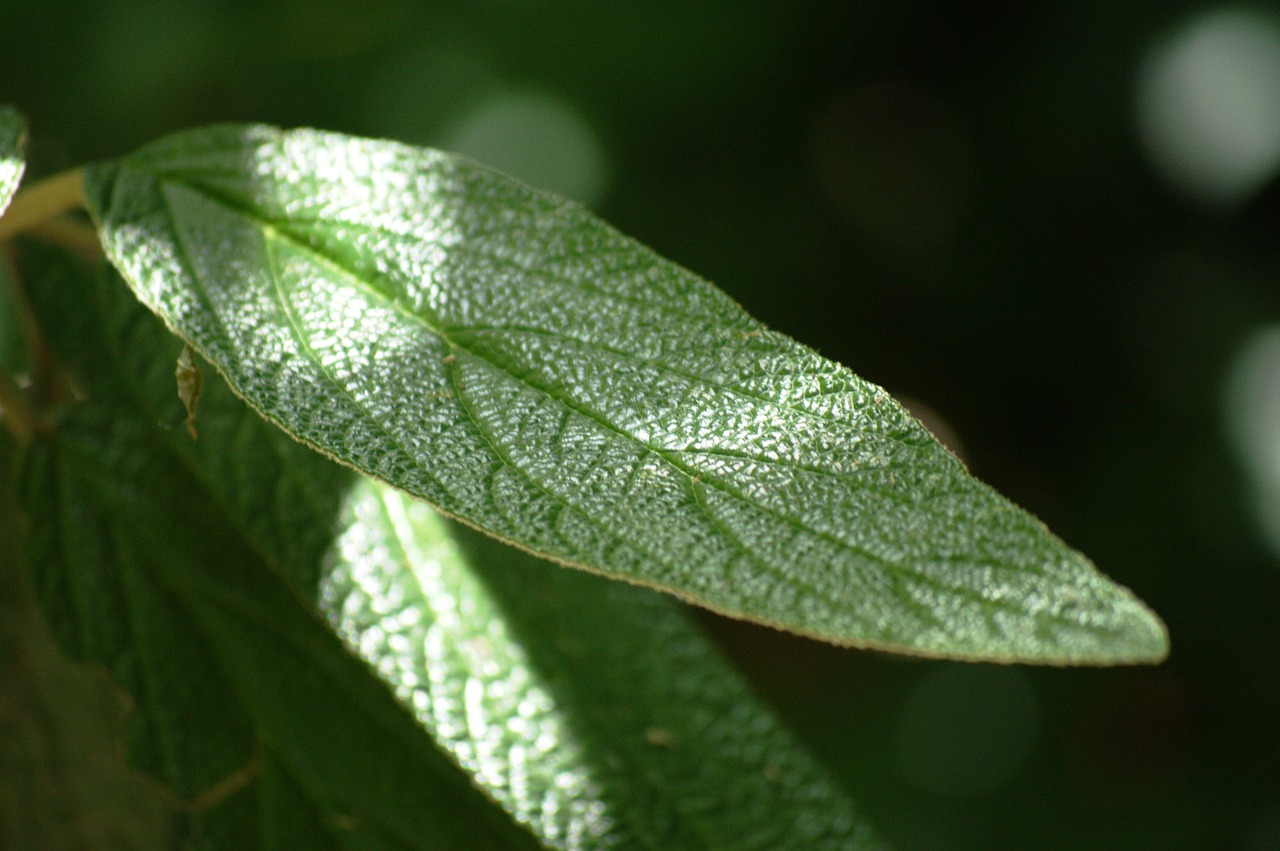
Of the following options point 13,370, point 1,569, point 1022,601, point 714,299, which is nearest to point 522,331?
point 714,299

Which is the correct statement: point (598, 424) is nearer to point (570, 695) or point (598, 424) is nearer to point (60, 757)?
point (570, 695)

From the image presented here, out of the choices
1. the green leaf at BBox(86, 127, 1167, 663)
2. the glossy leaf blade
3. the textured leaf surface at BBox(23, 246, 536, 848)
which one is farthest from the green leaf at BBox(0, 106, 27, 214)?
the glossy leaf blade

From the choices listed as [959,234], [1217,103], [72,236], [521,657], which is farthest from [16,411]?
[1217,103]

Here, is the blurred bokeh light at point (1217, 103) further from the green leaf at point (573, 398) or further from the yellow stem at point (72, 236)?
the yellow stem at point (72, 236)

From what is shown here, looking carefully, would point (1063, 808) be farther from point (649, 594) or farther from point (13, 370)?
point (13, 370)

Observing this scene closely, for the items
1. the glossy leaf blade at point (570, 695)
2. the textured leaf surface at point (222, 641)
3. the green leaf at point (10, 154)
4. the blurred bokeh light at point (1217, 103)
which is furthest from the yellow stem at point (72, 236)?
the blurred bokeh light at point (1217, 103)

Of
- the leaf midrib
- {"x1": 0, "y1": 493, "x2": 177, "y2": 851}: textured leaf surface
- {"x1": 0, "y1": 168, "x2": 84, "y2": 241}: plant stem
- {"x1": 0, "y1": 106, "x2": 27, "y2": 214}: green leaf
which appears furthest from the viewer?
{"x1": 0, "y1": 493, "x2": 177, "y2": 851}: textured leaf surface

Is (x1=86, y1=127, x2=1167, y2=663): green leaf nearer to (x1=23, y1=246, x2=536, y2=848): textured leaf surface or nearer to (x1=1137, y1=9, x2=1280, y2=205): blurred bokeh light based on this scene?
(x1=23, y1=246, x2=536, y2=848): textured leaf surface
